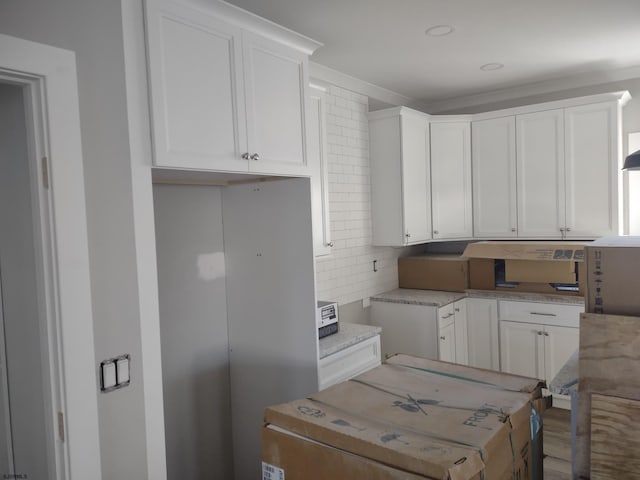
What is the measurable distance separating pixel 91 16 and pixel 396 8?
154 cm

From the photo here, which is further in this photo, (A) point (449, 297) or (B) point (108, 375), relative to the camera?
(A) point (449, 297)

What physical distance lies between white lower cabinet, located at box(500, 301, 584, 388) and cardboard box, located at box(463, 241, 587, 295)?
163 mm

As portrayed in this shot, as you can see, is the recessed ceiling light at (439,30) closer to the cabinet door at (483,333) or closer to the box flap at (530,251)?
the box flap at (530,251)

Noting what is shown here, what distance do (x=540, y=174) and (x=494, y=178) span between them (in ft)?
1.27

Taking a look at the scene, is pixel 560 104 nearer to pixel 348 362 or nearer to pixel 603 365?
pixel 348 362

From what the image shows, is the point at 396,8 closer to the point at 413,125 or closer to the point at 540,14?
the point at 540,14

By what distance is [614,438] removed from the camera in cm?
108

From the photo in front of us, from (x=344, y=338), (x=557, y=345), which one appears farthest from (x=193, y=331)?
(x=557, y=345)

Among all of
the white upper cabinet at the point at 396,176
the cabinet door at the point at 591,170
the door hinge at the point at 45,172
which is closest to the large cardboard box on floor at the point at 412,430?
the door hinge at the point at 45,172

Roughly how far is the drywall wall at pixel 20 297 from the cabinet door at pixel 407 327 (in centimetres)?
268

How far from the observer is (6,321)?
1696 millimetres

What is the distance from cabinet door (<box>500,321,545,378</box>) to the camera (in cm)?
381

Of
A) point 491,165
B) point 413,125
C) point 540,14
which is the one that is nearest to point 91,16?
point 540,14

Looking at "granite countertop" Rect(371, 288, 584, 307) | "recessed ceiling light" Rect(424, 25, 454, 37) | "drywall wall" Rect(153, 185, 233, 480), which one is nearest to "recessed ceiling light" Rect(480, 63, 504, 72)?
"recessed ceiling light" Rect(424, 25, 454, 37)
